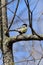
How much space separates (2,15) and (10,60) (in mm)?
422

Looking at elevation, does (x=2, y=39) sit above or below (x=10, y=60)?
above

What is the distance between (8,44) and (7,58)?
0.42 ft

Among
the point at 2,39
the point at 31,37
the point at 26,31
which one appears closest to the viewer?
the point at 31,37

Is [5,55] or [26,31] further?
[26,31]

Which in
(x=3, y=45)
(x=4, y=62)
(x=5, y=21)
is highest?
(x=5, y=21)

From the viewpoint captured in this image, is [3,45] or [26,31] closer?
[3,45]

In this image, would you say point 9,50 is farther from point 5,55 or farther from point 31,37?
point 31,37

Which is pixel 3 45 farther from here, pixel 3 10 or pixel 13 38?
pixel 3 10

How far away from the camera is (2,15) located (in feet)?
7.94

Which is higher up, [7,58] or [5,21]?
[5,21]

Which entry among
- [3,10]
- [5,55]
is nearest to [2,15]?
[3,10]

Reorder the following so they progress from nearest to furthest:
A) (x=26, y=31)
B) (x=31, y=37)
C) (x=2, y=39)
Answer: (x=31, y=37), (x=2, y=39), (x=26, y=31)

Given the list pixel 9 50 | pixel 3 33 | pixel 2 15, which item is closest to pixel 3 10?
pixel 2 15

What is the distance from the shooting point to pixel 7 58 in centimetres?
236
